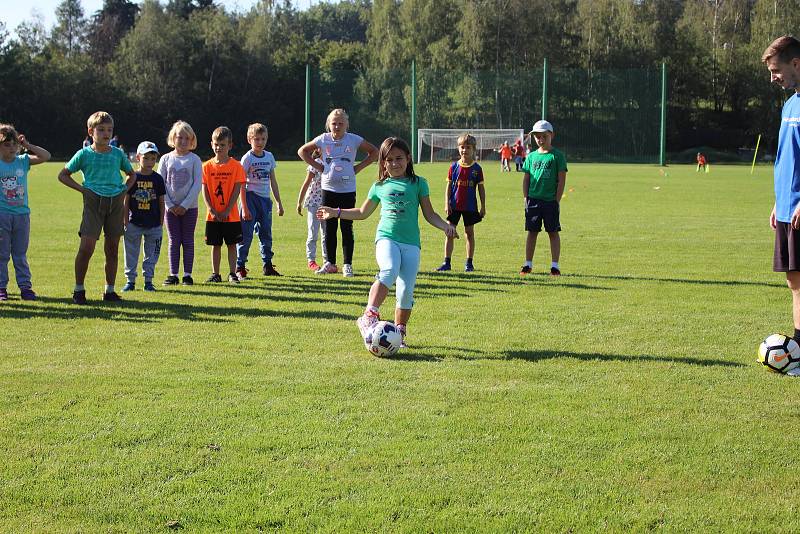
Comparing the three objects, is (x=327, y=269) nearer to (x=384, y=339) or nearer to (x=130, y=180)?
(x=130, y=180)

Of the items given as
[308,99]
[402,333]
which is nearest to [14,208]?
[402,333]

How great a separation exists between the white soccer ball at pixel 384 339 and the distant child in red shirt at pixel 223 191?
14.5 ft

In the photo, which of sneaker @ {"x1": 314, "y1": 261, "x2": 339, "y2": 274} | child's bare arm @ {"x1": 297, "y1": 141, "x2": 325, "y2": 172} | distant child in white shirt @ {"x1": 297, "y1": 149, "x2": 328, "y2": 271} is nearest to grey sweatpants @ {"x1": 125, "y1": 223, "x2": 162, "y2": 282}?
child's bare arm @ {"x1": 297, "y1": 141, "x2": 325, "y2": 172}

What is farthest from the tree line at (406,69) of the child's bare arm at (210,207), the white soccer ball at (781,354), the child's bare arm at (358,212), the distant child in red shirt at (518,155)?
the white soccer ball at (781,354)

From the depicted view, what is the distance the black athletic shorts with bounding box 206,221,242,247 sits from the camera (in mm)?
10703

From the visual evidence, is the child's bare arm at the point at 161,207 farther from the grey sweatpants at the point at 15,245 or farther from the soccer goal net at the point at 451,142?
the soccer goal net at the point at 451,142

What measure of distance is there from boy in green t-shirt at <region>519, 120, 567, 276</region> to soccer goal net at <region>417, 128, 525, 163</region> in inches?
1654

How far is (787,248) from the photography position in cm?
646

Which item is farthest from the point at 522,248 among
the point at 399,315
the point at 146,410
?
the point at 146,410

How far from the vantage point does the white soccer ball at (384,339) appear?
6664mm

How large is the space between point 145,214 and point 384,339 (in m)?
4.41

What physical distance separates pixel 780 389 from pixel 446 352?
7.76ft

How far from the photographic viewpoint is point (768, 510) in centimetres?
395

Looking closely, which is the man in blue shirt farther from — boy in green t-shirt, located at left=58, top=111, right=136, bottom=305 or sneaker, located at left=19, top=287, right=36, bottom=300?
sneaker, located at left=19, top=287, right=36, bottom=300
